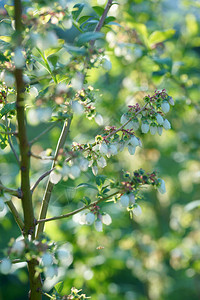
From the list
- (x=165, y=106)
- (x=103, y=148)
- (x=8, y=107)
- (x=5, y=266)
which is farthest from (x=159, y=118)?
(x=5, y=266)

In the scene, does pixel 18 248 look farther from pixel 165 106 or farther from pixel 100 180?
pixel 165 106

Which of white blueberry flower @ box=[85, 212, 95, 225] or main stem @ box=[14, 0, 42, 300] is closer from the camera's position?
main stem @ box=[14, 0, 42, 300]

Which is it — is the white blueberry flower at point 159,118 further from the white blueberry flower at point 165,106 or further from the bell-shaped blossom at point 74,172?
the bell-shaped blossom at point 74,172

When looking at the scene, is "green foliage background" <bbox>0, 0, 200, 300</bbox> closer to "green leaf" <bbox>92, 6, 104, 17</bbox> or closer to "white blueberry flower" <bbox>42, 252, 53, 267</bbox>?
"green leaf" <bbox>92, 6, 104, 17</bbox>

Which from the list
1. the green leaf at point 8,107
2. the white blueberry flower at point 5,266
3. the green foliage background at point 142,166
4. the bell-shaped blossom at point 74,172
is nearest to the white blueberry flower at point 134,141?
the bell-shaped blossom at point 74,172

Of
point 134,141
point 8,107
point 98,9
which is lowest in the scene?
point 134,141

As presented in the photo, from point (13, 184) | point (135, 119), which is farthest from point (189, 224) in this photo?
point (135, 119)

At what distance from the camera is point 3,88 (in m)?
1.07

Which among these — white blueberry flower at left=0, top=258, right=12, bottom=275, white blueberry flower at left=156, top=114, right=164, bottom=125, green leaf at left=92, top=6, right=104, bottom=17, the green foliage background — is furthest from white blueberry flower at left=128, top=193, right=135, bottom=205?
the green foliage background

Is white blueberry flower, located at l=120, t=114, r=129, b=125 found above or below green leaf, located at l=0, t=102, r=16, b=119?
below

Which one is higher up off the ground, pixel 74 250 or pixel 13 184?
pixel 13 184

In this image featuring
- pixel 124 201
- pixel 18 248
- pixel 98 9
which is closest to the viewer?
pixel 18 248

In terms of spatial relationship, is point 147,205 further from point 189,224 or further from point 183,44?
point 183,44

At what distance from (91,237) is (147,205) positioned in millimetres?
852
